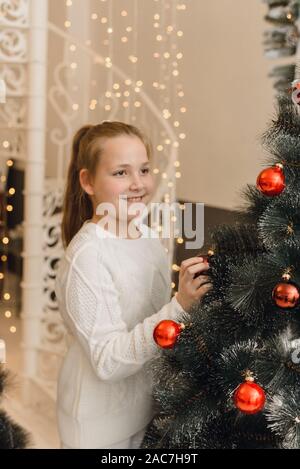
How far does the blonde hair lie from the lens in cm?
133

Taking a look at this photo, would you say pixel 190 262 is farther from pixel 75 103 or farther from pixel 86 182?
pixel 75 103

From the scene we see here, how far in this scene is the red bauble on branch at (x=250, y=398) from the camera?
97cm

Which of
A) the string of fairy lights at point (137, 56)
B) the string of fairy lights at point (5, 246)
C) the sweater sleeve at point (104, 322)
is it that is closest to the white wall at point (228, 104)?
the string of fairy lights at point (137, 56)

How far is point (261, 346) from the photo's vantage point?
1038 mm

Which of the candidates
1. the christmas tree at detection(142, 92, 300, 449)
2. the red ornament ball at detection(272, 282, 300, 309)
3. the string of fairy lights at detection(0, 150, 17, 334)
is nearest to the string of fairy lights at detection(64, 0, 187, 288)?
the string of fairy lights at detection(0, 150, 17, 334)

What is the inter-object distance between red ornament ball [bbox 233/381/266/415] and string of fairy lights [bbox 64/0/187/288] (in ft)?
2.29

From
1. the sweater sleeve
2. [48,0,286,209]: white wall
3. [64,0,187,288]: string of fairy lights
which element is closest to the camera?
the sweater sleeve

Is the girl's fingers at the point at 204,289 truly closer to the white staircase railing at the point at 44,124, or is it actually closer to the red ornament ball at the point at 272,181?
the red ornament ball at the point at 272,181

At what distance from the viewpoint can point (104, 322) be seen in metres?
1.22

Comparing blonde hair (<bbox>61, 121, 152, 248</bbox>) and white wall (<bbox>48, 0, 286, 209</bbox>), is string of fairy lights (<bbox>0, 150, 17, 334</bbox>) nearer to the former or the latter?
white wall (<bbox>48, 0, 286, 209</bbox>)

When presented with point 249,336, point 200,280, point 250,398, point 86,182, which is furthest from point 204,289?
point 86,182
